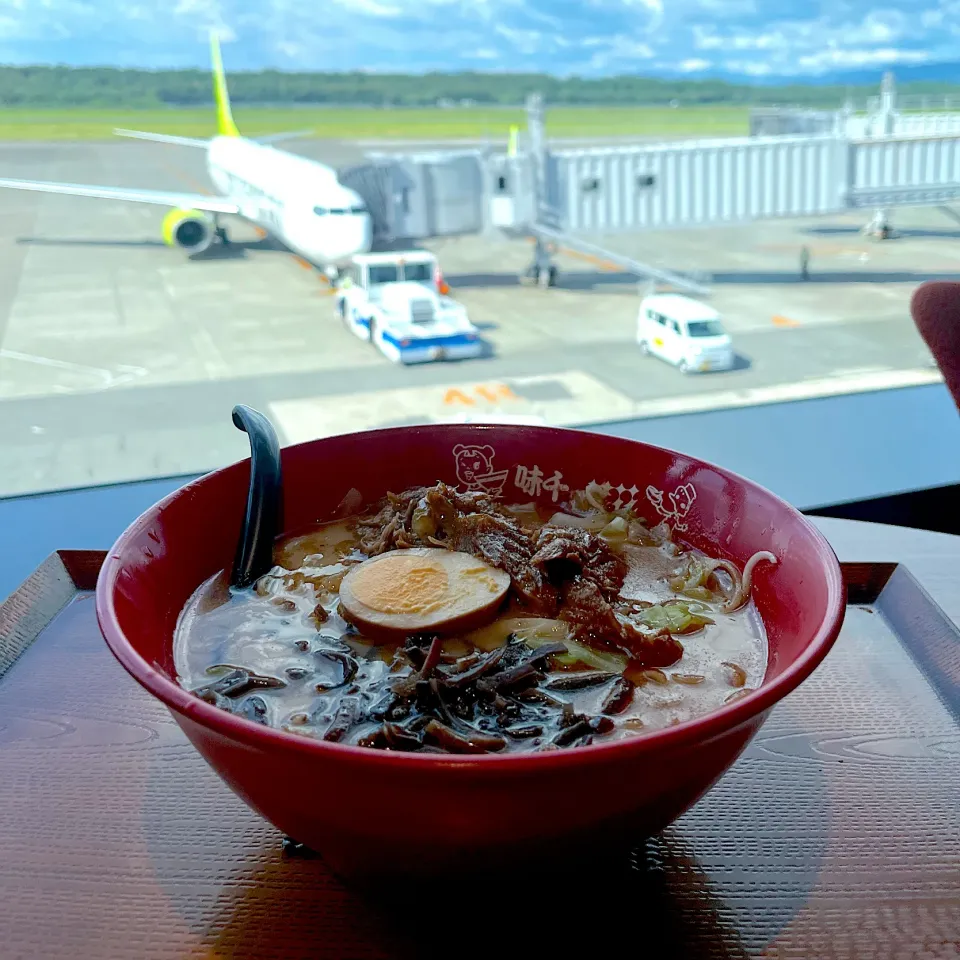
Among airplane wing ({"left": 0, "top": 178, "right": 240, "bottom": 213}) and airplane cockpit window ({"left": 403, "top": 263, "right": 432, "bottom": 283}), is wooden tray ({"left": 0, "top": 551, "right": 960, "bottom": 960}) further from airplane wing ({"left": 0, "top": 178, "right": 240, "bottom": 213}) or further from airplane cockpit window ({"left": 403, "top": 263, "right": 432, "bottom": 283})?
airplane cockpit window ({"left": 403, "top": 263, "right": 432, "bottom": 283})

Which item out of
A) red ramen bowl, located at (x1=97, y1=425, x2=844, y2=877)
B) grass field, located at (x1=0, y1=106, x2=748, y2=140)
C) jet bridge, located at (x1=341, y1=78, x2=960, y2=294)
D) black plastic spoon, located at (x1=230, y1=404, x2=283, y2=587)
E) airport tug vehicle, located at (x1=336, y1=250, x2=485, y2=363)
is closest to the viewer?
red ramen bowl, located at (x1=97, y1=425, x2=844, y2=877)

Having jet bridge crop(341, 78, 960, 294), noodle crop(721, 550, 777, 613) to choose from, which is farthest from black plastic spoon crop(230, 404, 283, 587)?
jet bridge crop(341, 78, 960, 294)

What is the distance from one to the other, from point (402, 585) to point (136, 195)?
11.5ft

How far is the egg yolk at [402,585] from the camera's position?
2.46ft

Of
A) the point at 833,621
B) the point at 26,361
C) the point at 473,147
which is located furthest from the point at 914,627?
the point at 473,147

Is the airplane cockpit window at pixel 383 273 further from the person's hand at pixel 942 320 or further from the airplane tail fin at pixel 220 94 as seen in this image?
the person's hand at pixel 942 320

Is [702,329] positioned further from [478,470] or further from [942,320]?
[478,470]

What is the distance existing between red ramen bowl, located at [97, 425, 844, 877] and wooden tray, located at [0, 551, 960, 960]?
0.13 feet

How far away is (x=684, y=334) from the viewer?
3.54 m

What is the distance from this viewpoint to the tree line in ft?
9.21

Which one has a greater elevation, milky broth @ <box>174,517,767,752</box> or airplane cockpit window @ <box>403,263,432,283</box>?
milky broth @ <box>174,517,767,752</box>

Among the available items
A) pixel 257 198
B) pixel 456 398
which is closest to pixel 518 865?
pixel 456 398

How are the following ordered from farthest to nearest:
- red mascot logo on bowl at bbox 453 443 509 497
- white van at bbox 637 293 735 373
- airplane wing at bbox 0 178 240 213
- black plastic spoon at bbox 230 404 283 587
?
white van at bbox 637 293 735 373
airplane wing at bbox 0 178 240 213
red mascot logo on bowl at bbox 453 443 509 497
black plastic spoon at bbox 230 404 283 587

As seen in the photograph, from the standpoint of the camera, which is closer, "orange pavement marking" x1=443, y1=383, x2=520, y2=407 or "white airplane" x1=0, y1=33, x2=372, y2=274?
"orange pavement marking" x1=443, y1=383, x2=520, y2=407
